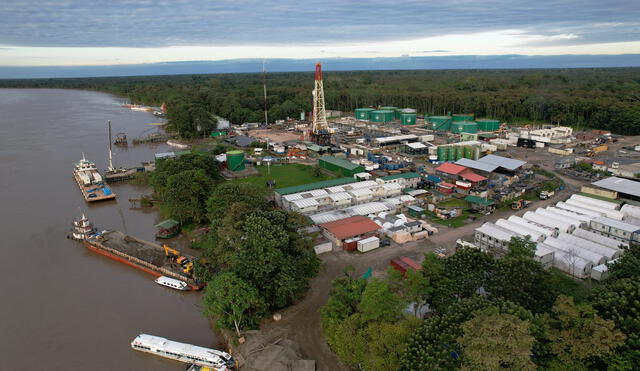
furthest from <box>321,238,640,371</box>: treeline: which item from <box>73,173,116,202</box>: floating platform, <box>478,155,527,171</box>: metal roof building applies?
<box>73,173,116,202</box>: floating platform

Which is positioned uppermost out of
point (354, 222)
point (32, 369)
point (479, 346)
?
point (479, 346)

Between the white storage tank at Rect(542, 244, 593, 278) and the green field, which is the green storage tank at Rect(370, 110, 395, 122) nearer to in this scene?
the green field

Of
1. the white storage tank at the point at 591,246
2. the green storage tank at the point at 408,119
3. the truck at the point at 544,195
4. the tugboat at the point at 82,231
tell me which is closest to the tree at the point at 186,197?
the tugboat at the point at 82,231

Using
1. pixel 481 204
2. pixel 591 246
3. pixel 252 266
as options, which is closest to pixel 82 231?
pixel 252 266

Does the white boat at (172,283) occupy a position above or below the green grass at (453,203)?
below

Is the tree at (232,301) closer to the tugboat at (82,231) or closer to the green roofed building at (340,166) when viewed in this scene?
the tugboat at (82,231)

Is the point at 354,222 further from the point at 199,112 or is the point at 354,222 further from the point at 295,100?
the point at 295,100

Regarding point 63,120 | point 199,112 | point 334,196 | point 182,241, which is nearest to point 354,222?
point 334,196
